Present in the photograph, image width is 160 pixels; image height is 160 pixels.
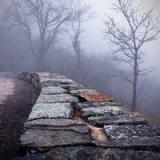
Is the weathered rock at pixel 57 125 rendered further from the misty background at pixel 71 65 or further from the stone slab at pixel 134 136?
the misty background at pixel 71 65

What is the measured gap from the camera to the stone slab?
2164 mm

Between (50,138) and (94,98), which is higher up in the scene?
(94,98)

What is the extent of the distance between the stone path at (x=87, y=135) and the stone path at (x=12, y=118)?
39cm

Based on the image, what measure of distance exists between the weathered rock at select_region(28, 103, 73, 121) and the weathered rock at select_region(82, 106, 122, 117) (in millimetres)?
184

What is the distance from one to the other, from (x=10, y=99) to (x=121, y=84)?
24770mm

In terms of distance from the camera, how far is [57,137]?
2365mm

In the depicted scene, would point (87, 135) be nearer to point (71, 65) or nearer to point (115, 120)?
point (115, 120)

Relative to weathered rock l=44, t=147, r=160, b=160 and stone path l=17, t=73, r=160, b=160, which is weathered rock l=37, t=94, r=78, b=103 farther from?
weathered rock l=44, t=147, r=160, b=160

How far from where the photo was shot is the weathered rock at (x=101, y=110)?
10.6 ft

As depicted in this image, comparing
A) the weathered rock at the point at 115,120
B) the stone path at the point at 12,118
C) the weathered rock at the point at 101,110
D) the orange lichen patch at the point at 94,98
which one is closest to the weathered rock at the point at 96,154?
the weathered rock at the point at 115,120

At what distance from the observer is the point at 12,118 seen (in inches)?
163

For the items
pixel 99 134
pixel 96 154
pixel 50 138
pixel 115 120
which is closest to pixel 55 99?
pixel 115 120

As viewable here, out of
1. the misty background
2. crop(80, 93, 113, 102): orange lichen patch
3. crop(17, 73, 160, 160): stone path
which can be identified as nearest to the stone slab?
crop(17, 73, 160, 160): stone path

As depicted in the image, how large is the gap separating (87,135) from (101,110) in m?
0.97
